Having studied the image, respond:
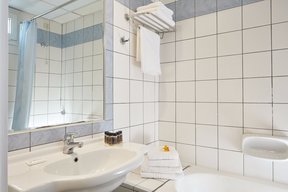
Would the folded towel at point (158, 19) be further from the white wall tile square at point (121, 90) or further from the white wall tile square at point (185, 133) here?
the white wall tile square at point (185, 133)

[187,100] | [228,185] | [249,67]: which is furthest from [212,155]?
[249,67]

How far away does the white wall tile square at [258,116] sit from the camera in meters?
1.34

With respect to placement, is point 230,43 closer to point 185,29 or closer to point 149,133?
point 185,29

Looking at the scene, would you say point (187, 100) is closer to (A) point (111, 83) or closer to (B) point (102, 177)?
(A) point (111, 83)

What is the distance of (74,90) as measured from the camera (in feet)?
3.95

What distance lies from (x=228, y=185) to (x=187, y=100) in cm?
73

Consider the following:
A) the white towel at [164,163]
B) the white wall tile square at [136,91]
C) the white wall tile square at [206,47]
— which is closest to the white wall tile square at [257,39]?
the white wall tile square at [206,47]

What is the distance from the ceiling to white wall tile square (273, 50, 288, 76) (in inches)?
50.0

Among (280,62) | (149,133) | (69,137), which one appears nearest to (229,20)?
(280,62)

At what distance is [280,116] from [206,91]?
539mm

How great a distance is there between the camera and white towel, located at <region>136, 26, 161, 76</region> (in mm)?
1490

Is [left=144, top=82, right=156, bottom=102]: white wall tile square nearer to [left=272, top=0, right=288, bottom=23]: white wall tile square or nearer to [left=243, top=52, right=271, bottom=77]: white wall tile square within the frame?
[left=243, top=52, right=271, bottom=77]: white wall tile square

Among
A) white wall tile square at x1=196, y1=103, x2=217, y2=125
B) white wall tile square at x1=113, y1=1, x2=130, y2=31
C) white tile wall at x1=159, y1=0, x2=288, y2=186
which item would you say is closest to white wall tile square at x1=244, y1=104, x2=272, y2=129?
white tile wall at x1=159, y1=0, x2=288, y2=186

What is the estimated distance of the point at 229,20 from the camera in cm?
149
